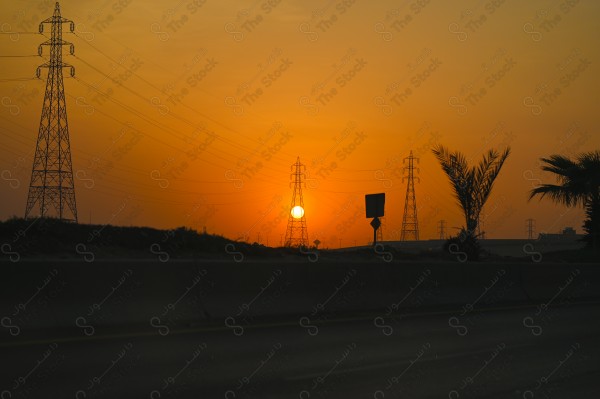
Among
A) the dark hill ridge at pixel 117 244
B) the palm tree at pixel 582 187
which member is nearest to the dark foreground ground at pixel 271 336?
the dark hill ridge at pixel 117 244

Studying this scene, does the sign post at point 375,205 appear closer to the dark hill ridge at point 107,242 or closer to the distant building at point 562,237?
the dark hill ridge at point 107,242

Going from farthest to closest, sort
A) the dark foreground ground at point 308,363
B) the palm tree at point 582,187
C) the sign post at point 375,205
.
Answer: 1. the palm tree at point 582,187
2. the sign post at point 375,205
3. the dark foreground ground at point 308,363

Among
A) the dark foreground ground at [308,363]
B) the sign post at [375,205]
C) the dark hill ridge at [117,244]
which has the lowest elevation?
the dark foreground ground at [308,363]

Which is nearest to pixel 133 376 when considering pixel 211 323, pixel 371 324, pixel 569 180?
pixel 211 323

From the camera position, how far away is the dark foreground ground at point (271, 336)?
9.86m

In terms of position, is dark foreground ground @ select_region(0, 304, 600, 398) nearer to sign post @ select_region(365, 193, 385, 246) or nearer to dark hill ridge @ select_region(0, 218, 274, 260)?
dark hill ridge @ select_region(0, 218, 274, 260)

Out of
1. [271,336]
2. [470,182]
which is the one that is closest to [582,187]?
[470,182]

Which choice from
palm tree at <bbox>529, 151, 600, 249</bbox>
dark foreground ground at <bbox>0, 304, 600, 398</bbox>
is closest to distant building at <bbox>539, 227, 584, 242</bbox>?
palm tree at <bbox>529, 151, 600, 249</bbox>

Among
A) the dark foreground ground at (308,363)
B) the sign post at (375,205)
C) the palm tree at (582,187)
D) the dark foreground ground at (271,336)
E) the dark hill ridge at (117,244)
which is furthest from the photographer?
the palm tree at (582,187)

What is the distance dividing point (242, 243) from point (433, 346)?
49.7 ft

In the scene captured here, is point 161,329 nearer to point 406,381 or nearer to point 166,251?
point 406,381

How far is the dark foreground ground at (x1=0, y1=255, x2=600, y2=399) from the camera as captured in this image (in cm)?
986

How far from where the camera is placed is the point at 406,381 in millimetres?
10359

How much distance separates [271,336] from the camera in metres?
14.0
